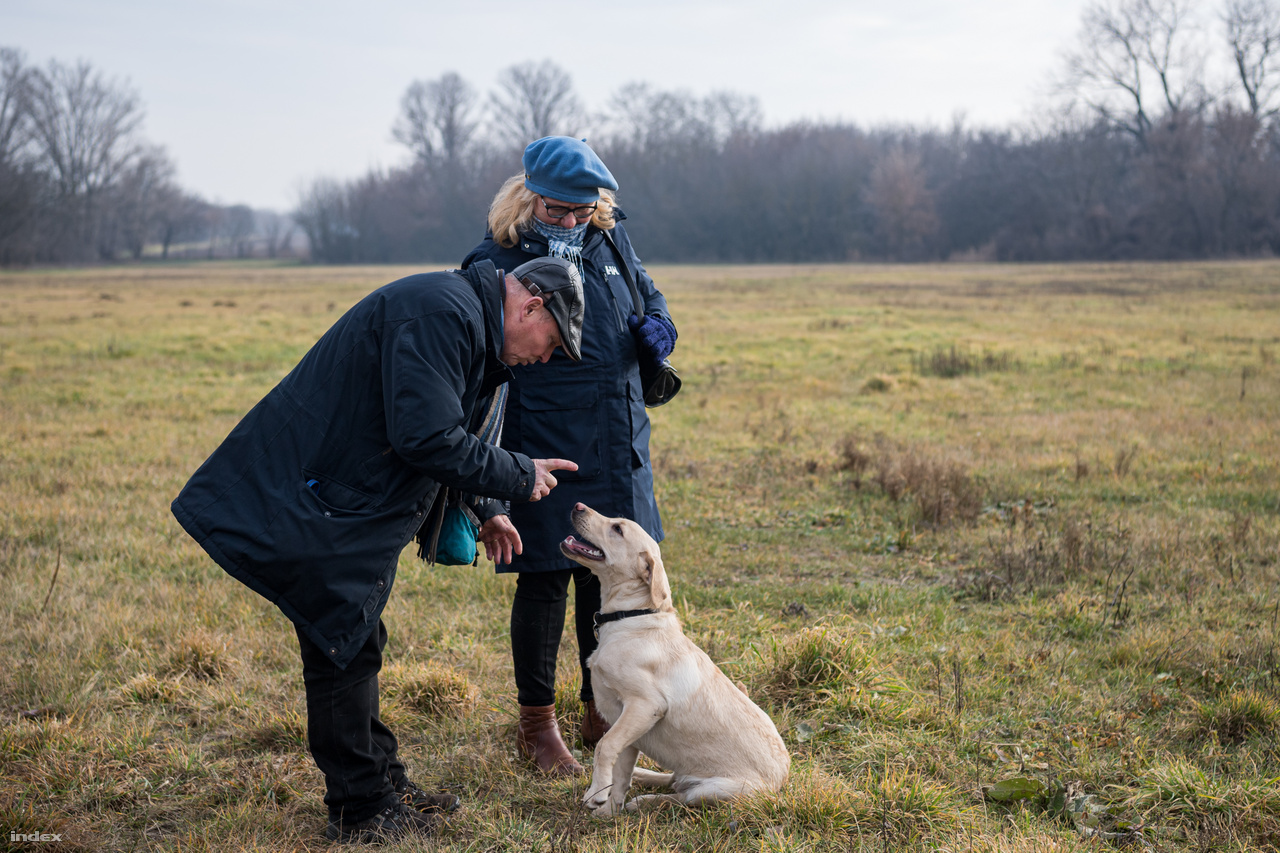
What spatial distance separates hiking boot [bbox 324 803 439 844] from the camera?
304 cm

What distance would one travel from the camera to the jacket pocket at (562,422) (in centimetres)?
342

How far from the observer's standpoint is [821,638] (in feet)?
14.2

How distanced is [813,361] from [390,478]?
13333 millimetres

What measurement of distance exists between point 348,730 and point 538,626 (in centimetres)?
85

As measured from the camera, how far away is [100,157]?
75.6 metres

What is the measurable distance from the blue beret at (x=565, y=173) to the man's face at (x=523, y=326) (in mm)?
545

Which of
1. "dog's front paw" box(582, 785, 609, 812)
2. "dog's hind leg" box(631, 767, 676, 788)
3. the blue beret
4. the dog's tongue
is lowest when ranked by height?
"dog's hind leg" box(631, 767, 676, 788)

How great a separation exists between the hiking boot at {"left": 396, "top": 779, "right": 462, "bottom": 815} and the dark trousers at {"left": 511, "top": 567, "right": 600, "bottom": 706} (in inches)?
19.3

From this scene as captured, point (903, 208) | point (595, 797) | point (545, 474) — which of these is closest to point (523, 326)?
point (545, 474)

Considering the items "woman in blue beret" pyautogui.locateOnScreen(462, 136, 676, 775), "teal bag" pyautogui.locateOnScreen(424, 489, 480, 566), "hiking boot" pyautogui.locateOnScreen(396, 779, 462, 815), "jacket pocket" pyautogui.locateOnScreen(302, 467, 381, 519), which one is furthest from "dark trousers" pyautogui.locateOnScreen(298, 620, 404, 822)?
"woman in blue beret" pyautogui.locateOnScreen(462, 136, 676, 775)

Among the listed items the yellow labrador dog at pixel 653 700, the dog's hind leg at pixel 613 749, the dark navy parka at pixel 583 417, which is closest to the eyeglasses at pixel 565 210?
the dark navy parka at pixel 583 417

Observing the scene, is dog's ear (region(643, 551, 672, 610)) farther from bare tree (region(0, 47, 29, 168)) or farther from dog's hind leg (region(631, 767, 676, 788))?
bare tree (region(0, 47, 29, 168))

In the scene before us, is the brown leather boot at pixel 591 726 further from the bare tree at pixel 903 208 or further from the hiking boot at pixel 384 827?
the bare tree at pixel 903 208

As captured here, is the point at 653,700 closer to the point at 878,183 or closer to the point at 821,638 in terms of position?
the point at 821,638
